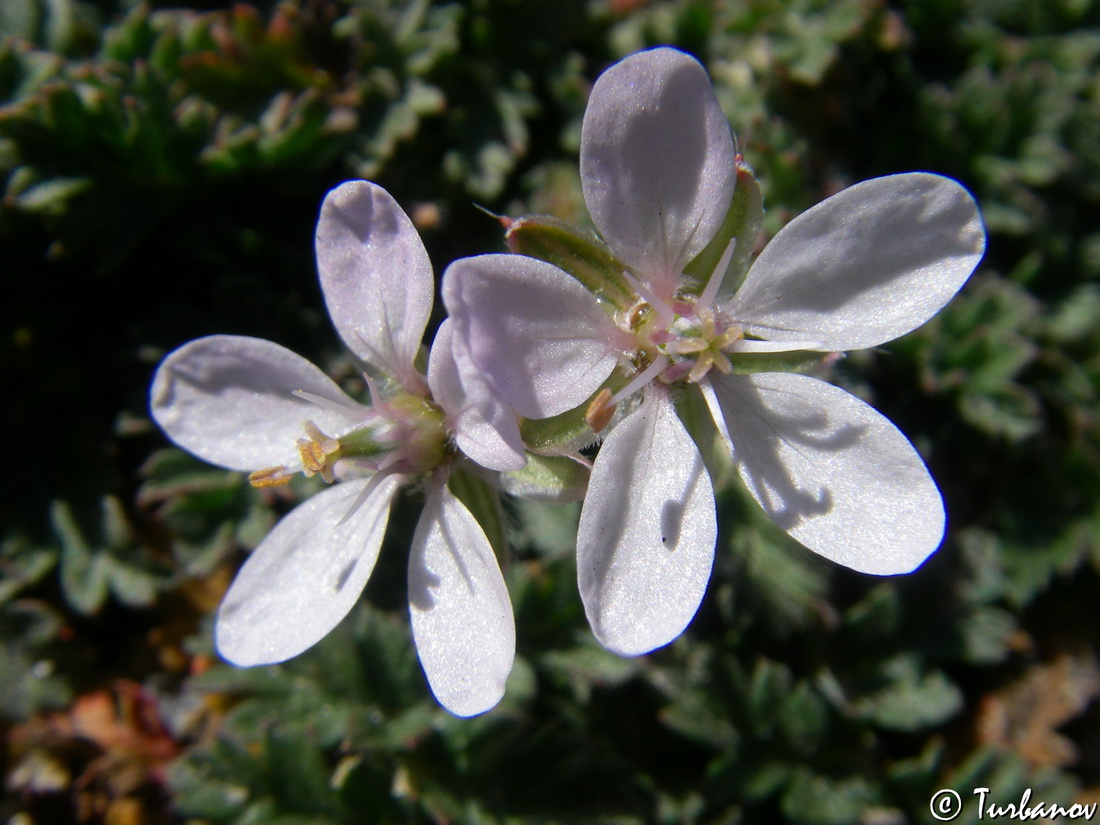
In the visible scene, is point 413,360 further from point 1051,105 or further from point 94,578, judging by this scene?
point 1051,105

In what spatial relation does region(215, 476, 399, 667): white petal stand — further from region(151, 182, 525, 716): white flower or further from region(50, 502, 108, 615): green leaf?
region(50, 502, 108, 615): green leaf

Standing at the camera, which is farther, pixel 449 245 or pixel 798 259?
pixel 449 245

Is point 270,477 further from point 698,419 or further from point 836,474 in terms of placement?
point 836,474

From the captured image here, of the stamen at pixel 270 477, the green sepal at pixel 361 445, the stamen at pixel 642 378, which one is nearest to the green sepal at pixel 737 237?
the stamen at pixel 642 378

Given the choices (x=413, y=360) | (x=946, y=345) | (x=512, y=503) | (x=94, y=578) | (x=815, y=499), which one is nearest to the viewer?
(x=815, y=499)

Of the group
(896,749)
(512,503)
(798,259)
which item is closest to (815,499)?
(798,259)

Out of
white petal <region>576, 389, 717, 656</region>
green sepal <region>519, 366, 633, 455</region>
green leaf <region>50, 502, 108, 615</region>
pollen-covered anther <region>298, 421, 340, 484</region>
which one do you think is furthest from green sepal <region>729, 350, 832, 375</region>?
green leaf <region>50, 502, 108, 615</region>
